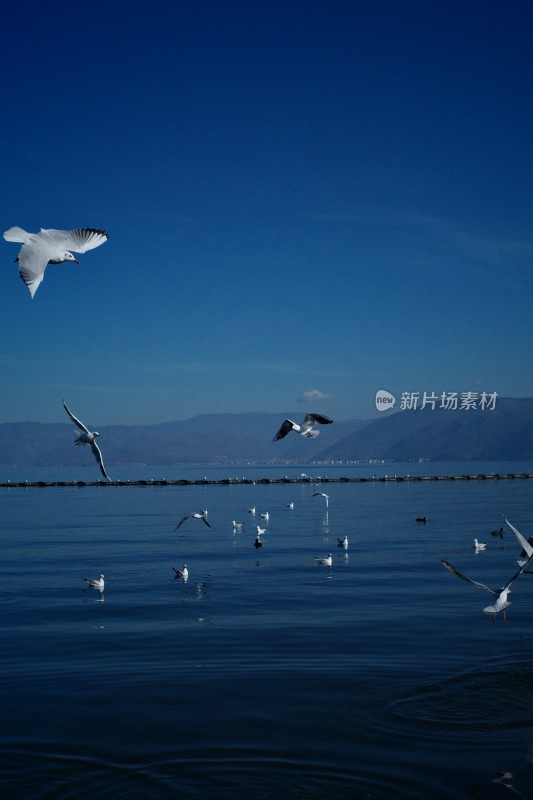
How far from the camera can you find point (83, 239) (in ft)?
33.3

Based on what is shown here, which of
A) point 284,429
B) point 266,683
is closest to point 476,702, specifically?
point 266,683

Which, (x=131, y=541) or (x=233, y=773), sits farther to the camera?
(x=131, y=541)

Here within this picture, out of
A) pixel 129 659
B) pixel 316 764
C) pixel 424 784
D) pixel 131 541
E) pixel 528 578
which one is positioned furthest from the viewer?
pixel 131 541

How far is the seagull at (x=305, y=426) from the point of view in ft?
47.8

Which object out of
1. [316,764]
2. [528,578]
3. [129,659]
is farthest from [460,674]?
[528,578]

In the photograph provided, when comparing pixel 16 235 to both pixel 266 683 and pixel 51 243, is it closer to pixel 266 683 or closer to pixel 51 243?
pixel 51 243

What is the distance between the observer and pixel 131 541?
4262cm

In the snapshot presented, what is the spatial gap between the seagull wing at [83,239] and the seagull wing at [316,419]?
18.8 feet

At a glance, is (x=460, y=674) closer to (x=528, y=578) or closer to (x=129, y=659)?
(x=129, y=659)

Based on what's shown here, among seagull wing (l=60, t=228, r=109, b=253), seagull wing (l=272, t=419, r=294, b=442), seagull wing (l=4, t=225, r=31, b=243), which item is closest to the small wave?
seagull wing (l=272, t=419, r=294, b=442)

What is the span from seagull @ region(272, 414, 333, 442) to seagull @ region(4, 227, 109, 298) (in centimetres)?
546

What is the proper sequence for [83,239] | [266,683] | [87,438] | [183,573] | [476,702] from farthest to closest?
[183,573], [266,683], [87,438], [476,702], [83,239]

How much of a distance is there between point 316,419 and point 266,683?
4.79 metres

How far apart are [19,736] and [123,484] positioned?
136231 mm
